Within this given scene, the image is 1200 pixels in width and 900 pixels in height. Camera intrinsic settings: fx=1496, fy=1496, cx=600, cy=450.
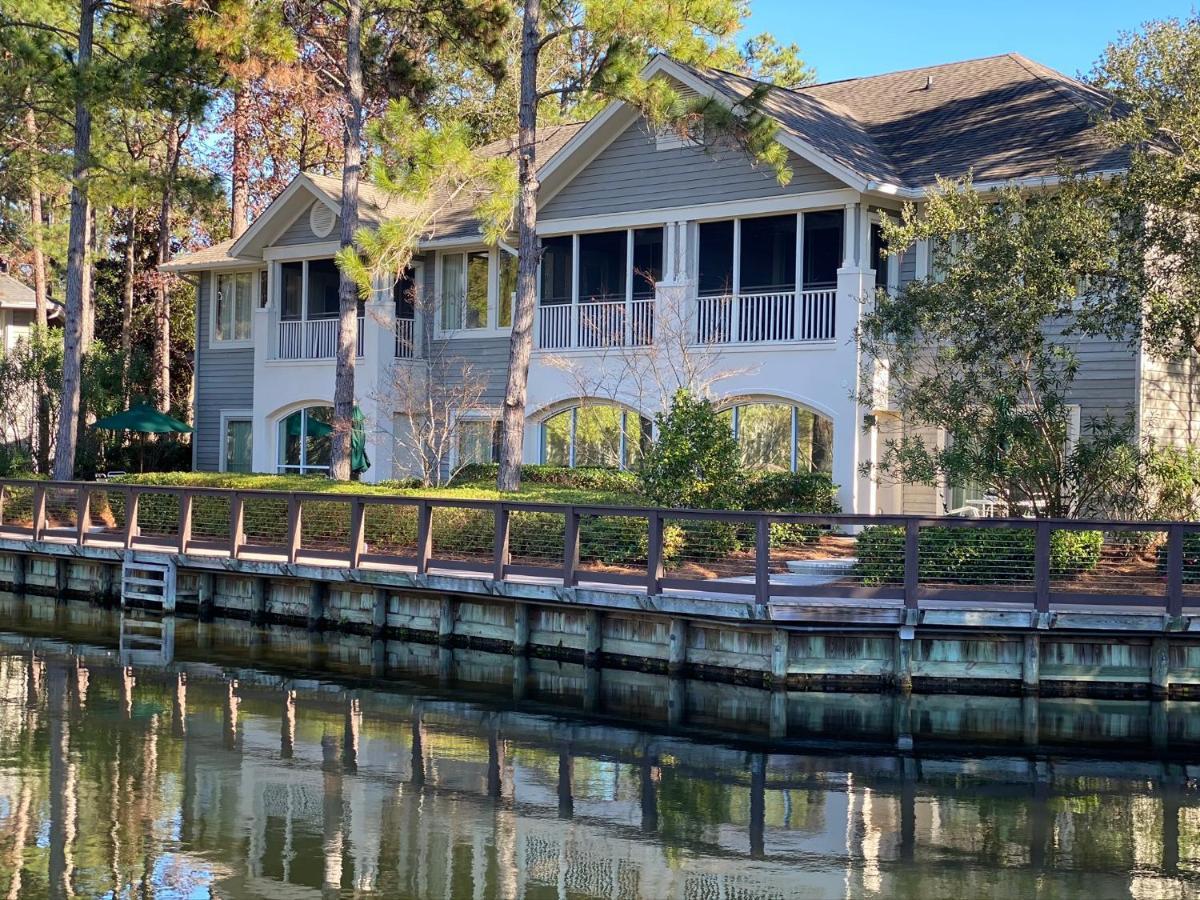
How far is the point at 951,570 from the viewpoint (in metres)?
17.4

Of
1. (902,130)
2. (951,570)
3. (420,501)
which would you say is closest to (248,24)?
(420,501)

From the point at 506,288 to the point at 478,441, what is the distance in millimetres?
3053

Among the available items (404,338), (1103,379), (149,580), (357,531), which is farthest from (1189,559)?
(404,338)

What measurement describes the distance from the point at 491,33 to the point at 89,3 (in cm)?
879

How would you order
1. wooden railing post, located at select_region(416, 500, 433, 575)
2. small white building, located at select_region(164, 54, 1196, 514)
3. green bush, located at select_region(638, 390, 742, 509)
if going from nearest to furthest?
wooden railing post, located at select_region(416, 500, 433, 575) < green bush, located at select_region(638, 390, 742, 509) < small white building, located at select_region(164, 54, 1196, 514)

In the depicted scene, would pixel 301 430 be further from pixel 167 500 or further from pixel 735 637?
pixel 735 637

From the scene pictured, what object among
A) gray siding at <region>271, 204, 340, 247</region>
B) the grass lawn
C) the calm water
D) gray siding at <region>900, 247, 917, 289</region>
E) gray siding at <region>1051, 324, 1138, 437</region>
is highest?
gray siding at <region>271, 204, 340, 247</region>

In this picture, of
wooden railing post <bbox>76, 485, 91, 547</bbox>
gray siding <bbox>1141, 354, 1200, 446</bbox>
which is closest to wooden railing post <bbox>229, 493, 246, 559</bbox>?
wooden railing post <bbox>76, 485, 91, 547</bbox>

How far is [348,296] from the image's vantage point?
1035 inches

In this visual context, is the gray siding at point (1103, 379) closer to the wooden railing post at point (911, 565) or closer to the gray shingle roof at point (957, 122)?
the gray shingle roof at point (957, 122)

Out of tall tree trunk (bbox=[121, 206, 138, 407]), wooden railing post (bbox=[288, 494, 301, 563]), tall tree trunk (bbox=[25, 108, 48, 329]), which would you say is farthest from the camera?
tall tree trunk (bbox=[25, 108, 48, 329])

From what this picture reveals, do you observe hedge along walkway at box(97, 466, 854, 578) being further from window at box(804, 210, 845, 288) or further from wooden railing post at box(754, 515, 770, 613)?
window at box(804, 210, 845, 288)

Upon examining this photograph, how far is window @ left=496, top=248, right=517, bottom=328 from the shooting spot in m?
29.1

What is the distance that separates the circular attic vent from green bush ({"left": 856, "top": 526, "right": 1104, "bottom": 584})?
17.0 m
